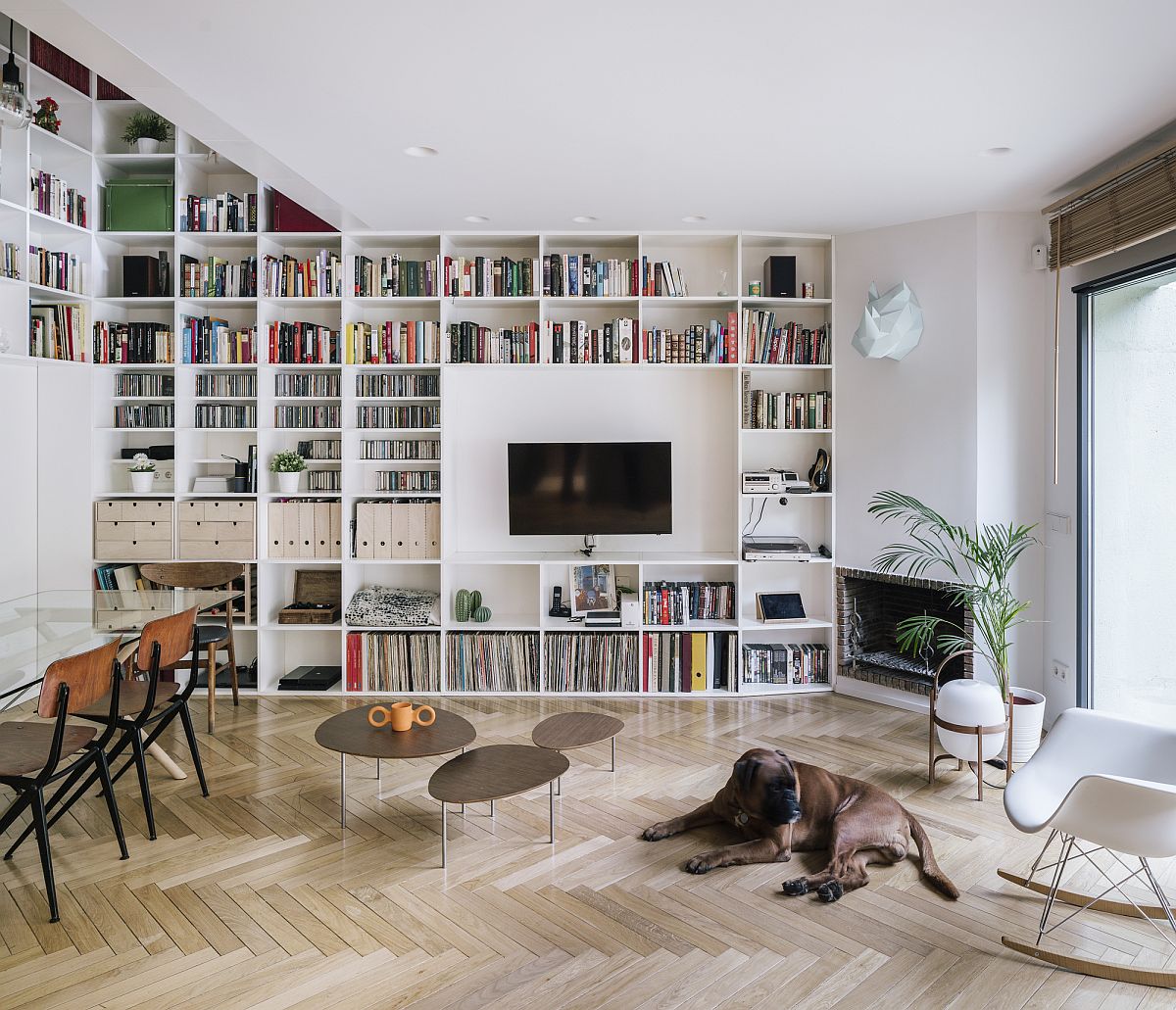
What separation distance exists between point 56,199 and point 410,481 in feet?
8.14

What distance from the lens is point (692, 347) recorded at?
5117mm

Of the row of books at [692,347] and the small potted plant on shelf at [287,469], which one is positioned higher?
the row of books at [692,347]

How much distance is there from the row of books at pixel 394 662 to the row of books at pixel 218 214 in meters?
2.58

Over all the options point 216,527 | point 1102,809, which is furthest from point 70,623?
point 1102,809

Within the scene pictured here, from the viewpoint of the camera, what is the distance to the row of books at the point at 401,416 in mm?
5148

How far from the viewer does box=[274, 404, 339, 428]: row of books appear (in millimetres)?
5156

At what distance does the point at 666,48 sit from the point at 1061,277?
280 centimetres

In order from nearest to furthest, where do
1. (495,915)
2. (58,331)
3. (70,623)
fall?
(495,915), (70,623), (58,331)

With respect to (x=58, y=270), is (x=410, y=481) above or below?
below

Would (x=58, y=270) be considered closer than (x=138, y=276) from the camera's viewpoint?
Yes

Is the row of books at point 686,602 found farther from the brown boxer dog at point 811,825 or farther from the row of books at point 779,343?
the brown boxer dog at point 811,825

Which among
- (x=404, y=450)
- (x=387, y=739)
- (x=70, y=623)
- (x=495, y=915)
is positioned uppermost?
(x=404, y=450)

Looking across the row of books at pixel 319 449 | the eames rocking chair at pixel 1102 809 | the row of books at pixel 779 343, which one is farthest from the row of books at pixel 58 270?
the eames rocking chair at pixel 1102 809

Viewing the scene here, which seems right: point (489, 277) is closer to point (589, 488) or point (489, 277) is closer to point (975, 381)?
point (589, 488)
